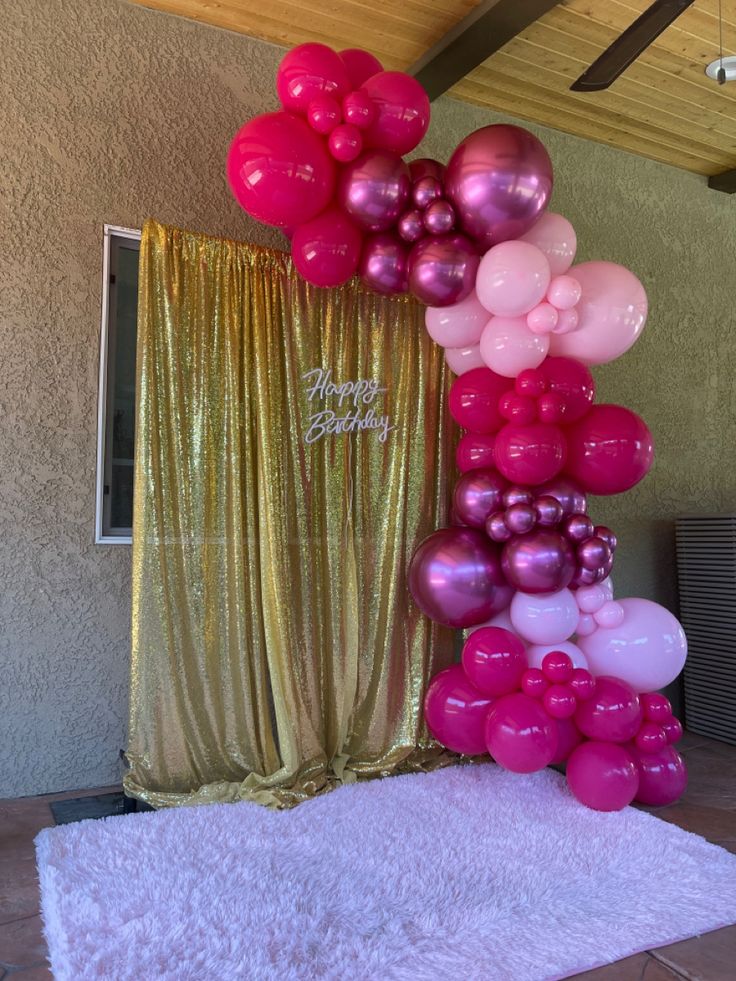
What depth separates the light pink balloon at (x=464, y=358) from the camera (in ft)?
9.27

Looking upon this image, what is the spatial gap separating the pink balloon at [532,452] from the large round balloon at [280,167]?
103cm

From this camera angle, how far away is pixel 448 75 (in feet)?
10.6

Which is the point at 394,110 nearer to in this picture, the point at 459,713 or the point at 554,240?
the point at 554,240

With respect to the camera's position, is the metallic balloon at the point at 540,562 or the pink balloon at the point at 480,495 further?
the pink balloon at the point at 480,495

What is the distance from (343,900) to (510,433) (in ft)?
4.96

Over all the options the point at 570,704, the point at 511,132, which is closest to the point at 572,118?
the point at 511,132

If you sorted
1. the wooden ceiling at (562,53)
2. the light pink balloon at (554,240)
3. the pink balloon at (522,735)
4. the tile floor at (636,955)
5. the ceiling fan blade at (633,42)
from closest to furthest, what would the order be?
the tile floor at (636,955) < the ceiling fan blade at (633,42) < the pink balloon at (522,735) < the light pink balloon at (554,240) < the wooden ceiling at (562,53)

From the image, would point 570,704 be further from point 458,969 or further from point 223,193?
point 223,193

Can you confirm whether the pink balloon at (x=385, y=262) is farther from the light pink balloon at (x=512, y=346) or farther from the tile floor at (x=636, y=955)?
the tile floor at (x=636, y=955)

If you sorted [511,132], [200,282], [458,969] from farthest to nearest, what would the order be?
[200,282] → [511,132] → [458,969]

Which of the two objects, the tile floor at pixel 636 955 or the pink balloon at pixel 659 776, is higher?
the pink balloon at pixel 659 776

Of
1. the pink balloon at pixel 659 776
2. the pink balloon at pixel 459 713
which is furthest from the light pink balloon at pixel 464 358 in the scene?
the pink balloon at pixel 659 776

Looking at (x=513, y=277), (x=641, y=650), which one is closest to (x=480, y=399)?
(x=513, y=277)

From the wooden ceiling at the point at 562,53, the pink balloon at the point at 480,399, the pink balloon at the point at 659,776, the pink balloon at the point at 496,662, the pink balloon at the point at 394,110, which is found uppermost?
the wooden ceiling at the point at 562,53
